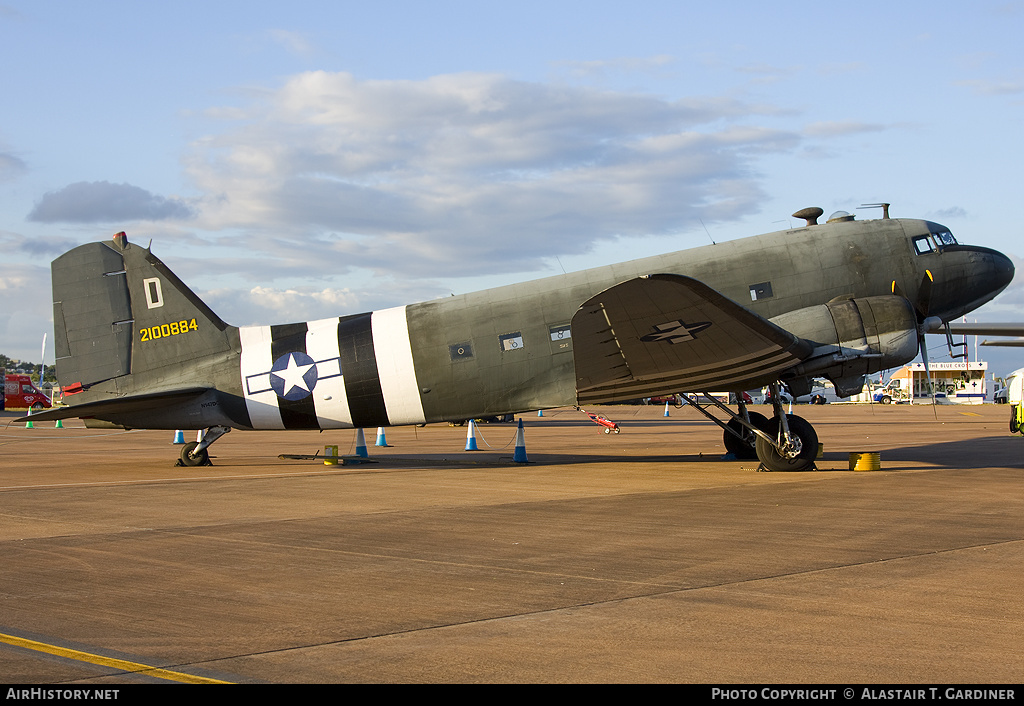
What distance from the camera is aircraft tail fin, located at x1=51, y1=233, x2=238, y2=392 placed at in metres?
20.7

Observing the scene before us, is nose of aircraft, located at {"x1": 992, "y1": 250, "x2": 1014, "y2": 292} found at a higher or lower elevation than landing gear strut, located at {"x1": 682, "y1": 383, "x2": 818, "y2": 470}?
higher

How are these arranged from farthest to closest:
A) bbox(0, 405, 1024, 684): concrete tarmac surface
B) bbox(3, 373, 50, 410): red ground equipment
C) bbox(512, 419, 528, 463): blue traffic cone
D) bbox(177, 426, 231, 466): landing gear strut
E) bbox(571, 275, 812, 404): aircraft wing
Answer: bbox(3, 373, 50, 410): red ground equipment
bbox(512, 419, 528, 463): blue traffic cone
bbox(177, 426, 231, 466): landing gear strut
bbox(571, 275, 812, 404): aircraft wing
bbox(0, 405, 1024, 684): concrete tarmac surface

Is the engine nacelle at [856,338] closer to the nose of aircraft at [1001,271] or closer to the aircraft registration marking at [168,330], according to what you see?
the nose of aircraft at [1001,271]

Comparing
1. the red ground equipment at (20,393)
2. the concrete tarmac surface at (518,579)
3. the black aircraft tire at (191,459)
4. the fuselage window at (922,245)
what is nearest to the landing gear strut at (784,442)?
the concrete tarmac surface at (518,579)

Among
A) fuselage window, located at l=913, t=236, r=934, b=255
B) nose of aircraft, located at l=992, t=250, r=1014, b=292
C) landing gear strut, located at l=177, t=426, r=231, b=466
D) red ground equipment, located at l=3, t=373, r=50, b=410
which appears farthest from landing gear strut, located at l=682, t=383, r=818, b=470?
red ground equipment, located at l=3, t=373, r=50, b=410

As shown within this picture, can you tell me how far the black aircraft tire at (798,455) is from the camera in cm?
1841

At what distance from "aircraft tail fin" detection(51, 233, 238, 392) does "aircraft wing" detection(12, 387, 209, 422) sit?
0.60 meters

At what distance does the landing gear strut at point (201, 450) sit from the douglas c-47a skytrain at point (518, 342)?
0.16 ft

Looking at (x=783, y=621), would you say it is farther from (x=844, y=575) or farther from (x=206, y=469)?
(x=206, y=469)

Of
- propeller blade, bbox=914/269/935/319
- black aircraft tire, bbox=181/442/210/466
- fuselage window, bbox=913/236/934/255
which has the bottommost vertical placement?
black aircraft tire, bbox=181/442/210/466

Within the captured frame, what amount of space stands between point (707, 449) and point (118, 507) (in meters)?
18.3

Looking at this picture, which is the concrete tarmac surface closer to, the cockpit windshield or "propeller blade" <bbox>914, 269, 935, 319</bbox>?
"propeller blade" <bbox>914, 269, 935, 319</bbox>
